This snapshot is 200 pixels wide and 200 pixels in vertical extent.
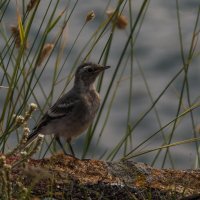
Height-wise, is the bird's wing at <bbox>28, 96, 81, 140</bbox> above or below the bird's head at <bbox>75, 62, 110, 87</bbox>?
below

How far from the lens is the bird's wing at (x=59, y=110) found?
274 inches

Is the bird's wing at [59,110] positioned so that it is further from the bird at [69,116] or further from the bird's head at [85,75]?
the bird's head at [85,75]

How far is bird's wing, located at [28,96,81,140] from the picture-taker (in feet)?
22.8

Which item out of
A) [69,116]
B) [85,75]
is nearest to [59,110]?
[69,116]

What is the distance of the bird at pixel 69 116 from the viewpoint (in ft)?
22.9

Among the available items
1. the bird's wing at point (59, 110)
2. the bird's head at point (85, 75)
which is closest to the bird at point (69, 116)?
the bird's wing at point (59, 110)

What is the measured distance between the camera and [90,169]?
498 centimetres

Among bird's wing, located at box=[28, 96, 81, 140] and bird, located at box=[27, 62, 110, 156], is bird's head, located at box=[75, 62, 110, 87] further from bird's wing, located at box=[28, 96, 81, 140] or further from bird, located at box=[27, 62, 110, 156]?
bird's wing, located at box=[28, 96, 81, 140]

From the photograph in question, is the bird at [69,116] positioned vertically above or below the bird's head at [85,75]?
below

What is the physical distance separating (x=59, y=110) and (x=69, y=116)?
115 mm

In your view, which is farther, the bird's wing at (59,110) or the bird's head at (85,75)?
the bird's head at (85,75)

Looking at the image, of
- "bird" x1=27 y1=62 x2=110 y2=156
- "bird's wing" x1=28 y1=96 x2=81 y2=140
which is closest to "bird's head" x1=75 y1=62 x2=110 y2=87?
"bird" x1=27 y1=62 x2=110 y2=156

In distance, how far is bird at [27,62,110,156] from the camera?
6.99m

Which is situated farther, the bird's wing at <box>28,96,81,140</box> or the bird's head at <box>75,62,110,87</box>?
the bird's head at <box>75,62,110,87</box>
